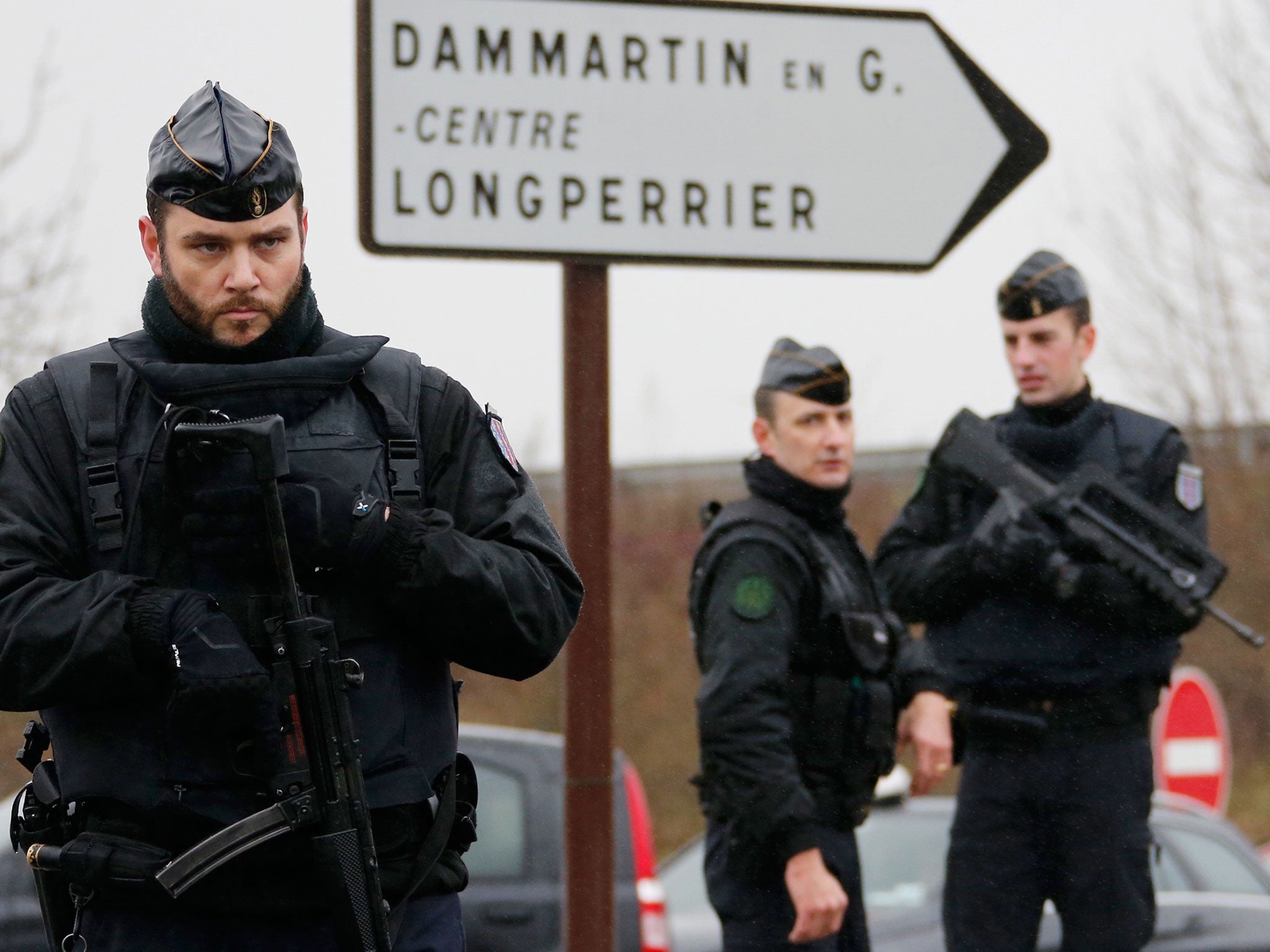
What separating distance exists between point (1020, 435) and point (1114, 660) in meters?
0.65

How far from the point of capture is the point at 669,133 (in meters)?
3.39

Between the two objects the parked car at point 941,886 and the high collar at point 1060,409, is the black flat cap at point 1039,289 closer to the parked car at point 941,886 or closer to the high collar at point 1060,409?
the high collar at point 1060,409

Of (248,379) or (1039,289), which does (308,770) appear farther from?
(1039,289)

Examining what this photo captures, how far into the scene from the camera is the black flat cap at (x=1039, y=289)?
14.3 feet

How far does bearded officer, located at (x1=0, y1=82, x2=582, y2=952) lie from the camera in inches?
87.0

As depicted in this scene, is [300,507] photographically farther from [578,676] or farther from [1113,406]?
[1113,406]

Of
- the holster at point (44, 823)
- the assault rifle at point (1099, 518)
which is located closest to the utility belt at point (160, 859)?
the holster at point (44, 823)

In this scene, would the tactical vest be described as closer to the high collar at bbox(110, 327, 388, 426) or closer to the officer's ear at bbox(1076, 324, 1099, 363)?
the officer's ear at bbox(1076, 324, 1099, 363)

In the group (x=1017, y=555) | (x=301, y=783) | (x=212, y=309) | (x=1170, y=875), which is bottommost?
(x=1170, y=875)

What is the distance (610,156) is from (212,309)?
1.18m

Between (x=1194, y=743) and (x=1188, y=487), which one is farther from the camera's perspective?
(x=1194, y=743)

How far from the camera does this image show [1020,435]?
4.46m

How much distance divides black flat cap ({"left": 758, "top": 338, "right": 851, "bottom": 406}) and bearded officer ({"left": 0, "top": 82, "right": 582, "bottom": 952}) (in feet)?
5.89

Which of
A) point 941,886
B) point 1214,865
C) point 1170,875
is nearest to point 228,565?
point 941,886
